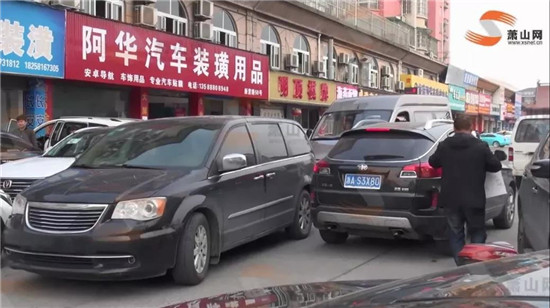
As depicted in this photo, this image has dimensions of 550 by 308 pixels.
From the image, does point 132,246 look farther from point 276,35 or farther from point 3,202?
point 276,35

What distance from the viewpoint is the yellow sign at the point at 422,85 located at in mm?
37000

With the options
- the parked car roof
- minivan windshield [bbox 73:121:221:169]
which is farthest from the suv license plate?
the parked car roof

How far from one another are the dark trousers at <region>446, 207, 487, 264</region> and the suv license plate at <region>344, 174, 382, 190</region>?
96cm

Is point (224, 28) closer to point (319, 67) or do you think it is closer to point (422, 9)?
point (319, 67)

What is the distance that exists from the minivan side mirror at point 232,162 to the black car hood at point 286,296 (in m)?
2.70

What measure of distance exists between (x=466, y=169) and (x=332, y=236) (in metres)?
2.28

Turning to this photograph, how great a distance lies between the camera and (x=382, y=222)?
6301 mm

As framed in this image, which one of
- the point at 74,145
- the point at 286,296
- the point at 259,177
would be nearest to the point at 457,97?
the point at 74,145

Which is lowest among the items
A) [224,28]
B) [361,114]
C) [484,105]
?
[361,114]

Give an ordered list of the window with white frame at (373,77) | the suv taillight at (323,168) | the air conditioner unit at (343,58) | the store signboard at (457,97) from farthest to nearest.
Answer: the store signboard at (457,97)
the window with white frame at (373,77)
the air conditioner unit at (343,58)
the suv taillight at (323,168)

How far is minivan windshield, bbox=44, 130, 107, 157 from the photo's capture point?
27.1 feet

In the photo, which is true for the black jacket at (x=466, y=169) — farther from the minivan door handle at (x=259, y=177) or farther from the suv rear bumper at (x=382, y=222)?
the minivan door handle at (x=259, y=177)

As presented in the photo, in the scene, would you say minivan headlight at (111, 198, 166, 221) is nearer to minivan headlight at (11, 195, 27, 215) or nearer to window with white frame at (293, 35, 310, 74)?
minivan headlight at (11, 195, 27, 215)

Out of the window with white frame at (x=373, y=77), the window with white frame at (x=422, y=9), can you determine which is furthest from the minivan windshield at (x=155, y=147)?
the window with white frame at (x=422, y=9)
